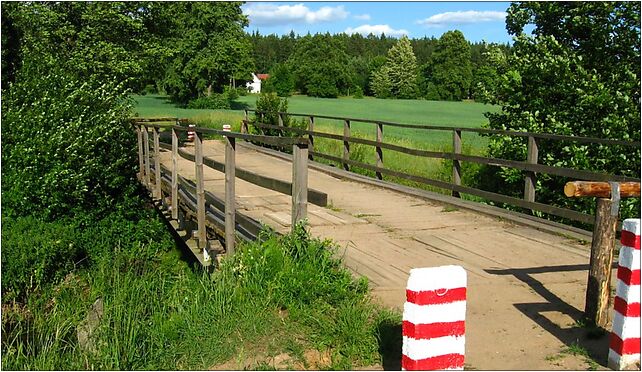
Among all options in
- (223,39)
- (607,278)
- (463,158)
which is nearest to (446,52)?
(223,39)

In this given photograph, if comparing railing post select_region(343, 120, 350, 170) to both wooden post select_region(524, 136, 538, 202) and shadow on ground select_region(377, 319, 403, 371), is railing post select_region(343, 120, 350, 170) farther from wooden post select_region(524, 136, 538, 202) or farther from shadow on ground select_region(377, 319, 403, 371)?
shadow on ground select_region(377, 319, 403, 371)

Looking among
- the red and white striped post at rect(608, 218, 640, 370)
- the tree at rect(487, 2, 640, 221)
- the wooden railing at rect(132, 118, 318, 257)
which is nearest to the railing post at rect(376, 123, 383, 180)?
the tree at rect(487, 2, 640, 221)

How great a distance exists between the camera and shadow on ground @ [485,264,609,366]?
4695 mm

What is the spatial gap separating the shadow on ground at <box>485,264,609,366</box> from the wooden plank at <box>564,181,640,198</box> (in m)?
1.01

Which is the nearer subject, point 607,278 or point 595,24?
point 607,278

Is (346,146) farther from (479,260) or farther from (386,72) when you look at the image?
(386,72)

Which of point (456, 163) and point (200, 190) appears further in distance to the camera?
point (456, 163)

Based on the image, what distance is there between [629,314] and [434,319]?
58.8 inches

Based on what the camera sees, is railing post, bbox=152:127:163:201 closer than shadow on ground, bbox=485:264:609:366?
No

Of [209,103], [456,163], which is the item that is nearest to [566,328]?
[456,163]

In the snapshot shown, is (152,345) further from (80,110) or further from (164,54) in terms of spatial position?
(164,54)

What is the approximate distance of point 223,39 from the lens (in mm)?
62438

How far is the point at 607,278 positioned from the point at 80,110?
15.6m

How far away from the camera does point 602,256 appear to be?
499 centimetres
